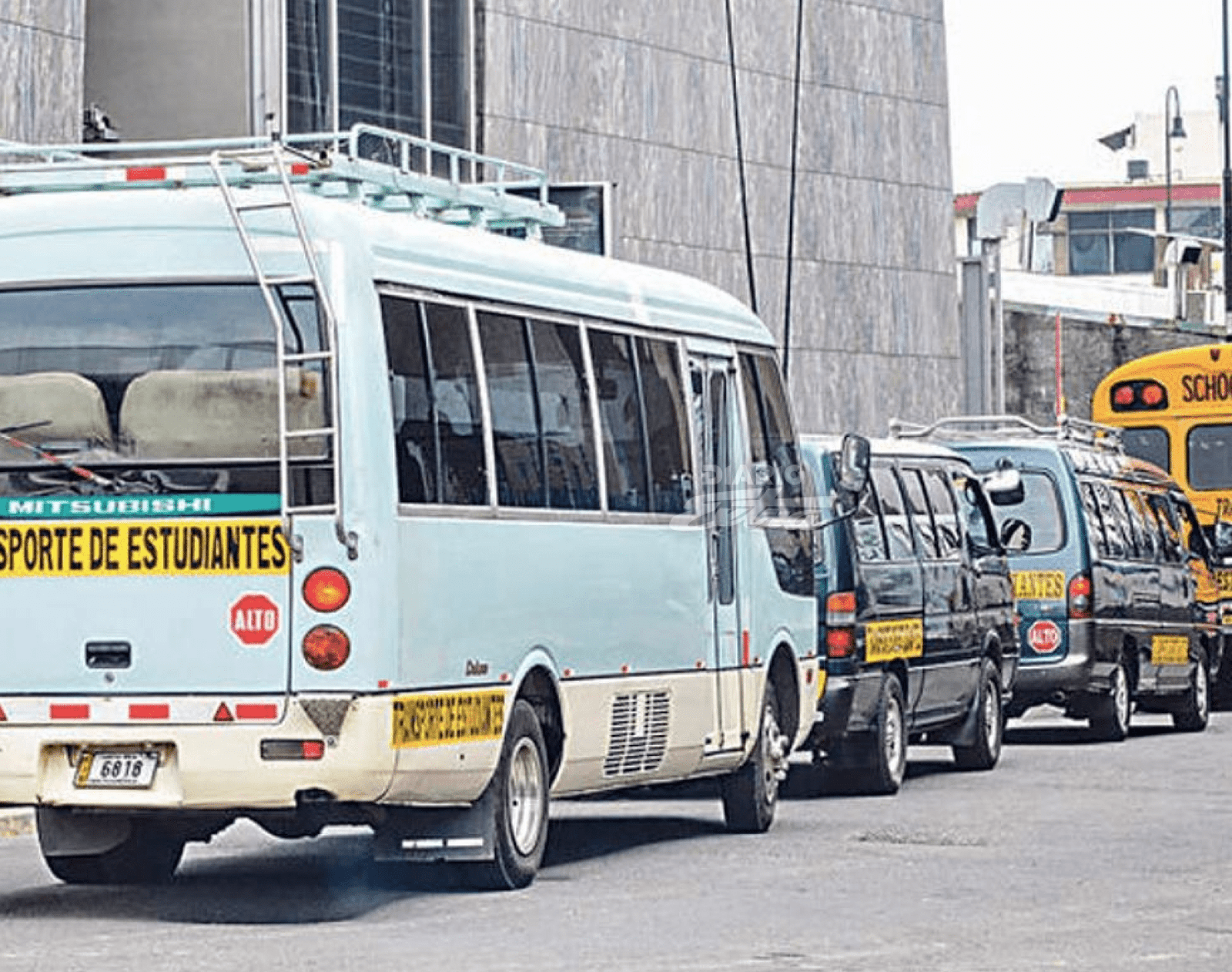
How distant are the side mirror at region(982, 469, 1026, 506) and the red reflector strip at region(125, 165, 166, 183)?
1048cm

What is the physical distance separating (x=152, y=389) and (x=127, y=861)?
2467 mm

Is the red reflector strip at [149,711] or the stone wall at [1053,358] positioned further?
the stone wall at [1053,358]

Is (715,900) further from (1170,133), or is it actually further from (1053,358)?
(1170,133)

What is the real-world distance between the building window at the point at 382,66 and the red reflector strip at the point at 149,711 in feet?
67.2

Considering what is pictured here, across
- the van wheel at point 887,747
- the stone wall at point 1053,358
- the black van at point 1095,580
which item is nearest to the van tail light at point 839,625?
the van wheel at point 887,747

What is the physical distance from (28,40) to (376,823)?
694 inches

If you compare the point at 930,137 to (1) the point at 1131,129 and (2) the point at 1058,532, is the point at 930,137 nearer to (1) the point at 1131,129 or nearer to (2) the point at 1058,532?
(2) the point at 1058,532

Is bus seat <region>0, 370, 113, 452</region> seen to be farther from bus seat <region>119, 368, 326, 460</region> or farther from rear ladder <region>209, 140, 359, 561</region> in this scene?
rear ladder <region>209, 140, 359, 561</region>

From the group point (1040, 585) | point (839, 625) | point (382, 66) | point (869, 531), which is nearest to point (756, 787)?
point (839, 625)

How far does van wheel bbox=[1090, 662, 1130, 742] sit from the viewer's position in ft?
82.5

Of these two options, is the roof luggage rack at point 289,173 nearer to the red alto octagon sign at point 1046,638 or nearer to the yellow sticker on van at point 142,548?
the yellow sticker on van at point 142,548

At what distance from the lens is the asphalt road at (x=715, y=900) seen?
37.0ft

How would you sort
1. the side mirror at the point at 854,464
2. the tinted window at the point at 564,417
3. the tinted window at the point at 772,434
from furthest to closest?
the side mirror at the point at 854,464, the tinted window at the point at 772,434, the tinted window at the point at 564,417

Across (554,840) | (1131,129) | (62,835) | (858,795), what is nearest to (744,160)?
(858,795)
